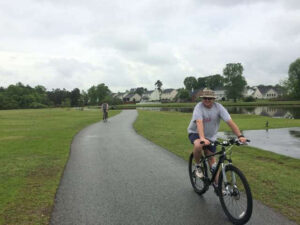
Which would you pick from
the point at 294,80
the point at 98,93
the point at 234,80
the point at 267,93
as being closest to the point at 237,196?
the point at 294,80

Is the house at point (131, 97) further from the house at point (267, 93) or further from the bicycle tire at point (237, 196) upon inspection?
the bicycle tire at point (237, 196)

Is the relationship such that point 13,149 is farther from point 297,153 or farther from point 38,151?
point 297,153

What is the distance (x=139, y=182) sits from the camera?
6441mm

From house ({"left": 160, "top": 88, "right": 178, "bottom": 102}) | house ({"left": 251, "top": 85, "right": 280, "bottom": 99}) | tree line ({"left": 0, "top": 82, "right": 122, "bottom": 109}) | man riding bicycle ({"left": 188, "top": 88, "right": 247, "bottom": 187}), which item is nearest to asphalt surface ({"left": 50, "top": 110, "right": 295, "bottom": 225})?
man riding bicycle ({"left": 188, "top": 88, "right": 247, "bottom": 187})

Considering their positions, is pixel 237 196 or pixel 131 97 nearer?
pixel 237 196

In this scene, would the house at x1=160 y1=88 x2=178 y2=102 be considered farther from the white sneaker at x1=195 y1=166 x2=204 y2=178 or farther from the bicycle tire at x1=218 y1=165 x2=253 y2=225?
the bicycle tire at x1=218 y1=165 x2=253 y2=225

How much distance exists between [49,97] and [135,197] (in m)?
141

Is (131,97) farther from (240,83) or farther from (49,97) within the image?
(240,83)

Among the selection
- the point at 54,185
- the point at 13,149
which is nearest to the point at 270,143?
the point at 54,185

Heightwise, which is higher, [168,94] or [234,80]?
[234,80]

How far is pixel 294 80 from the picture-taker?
90062 mm

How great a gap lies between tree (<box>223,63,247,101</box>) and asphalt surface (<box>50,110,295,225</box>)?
319ft

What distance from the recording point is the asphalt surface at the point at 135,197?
173 inches

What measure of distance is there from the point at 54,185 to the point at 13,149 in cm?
685
